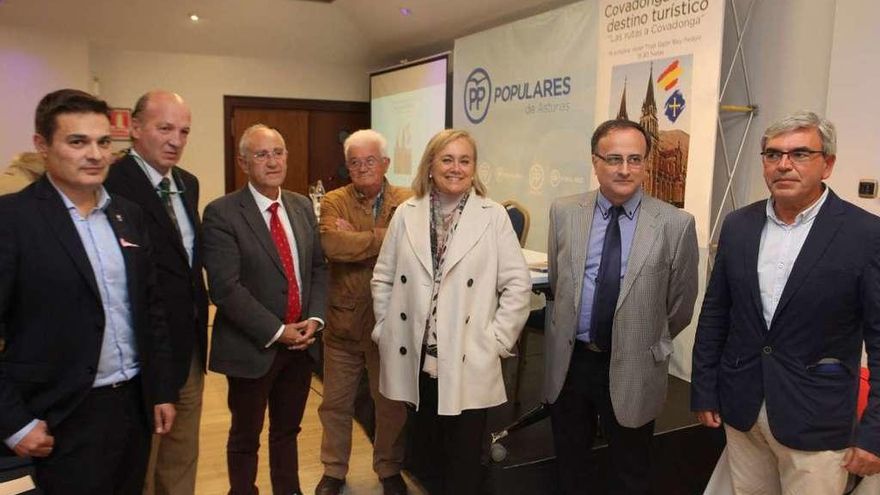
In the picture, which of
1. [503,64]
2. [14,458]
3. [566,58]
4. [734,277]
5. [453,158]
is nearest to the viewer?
[14,458]

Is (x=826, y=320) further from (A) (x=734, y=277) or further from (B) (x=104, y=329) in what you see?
(B) (x=104, y=329)

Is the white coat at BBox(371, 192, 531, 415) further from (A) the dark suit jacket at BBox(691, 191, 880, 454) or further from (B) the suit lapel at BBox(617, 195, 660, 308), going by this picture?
(A) the dark suit jacket at BBox(691, 191, 880, 454)

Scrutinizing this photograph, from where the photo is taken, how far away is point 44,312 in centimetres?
151

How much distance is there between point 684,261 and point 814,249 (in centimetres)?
40

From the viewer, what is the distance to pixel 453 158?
2049mm

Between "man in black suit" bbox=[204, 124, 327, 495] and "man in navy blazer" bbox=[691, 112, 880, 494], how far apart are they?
1.39m

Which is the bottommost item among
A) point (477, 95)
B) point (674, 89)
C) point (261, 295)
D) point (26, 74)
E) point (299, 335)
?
point (299, 335)

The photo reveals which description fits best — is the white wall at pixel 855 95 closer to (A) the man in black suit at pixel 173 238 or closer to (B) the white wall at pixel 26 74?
(A) the man in black suit at pixel 173 238

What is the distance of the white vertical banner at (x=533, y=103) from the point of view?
14.5 feet

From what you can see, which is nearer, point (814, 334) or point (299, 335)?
point (814, 334)

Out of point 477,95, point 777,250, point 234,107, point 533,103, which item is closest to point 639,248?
point 777,250

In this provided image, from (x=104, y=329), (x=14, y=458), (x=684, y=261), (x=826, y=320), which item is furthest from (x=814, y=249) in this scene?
(x=14, y=458)

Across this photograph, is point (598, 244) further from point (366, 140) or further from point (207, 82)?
point (207, 82)

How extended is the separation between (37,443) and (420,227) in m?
1.20
